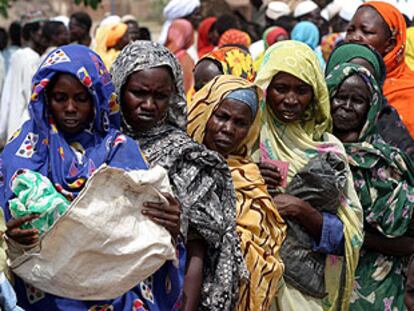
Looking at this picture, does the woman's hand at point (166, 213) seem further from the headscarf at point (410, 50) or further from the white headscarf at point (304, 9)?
the white headscarf at point (304, 9)

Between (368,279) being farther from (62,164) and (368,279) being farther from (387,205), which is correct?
(62,164)

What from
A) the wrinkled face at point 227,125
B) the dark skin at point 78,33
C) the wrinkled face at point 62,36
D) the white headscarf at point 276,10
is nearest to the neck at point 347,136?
the wrinkled face at point 227,125

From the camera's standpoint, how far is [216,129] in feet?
17.1

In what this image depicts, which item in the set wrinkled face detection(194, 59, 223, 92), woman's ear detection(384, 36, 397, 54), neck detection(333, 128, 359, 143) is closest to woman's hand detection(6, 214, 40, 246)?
neck detection(333, 128, 359, 143)

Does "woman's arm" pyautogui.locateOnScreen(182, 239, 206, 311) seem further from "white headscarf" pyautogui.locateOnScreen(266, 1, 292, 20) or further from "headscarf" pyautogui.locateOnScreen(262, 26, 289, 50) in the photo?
"white headscarf" pyautogui.locateOnScreen(266, 1, 292, 20)

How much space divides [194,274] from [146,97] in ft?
2.60

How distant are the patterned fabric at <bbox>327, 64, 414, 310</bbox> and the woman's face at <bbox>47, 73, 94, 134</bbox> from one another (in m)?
1.85

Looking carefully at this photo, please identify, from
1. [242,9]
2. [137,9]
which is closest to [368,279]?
[242,9]

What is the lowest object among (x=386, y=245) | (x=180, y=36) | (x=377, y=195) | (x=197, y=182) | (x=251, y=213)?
(x=180, y=36)

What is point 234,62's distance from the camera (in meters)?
6.82

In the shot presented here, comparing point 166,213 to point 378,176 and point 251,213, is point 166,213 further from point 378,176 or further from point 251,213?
point 378,176

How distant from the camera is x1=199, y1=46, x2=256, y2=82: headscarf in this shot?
22.1ft

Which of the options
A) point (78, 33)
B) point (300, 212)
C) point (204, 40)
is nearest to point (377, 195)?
point (300, 212)

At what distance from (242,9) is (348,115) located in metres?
14.2
